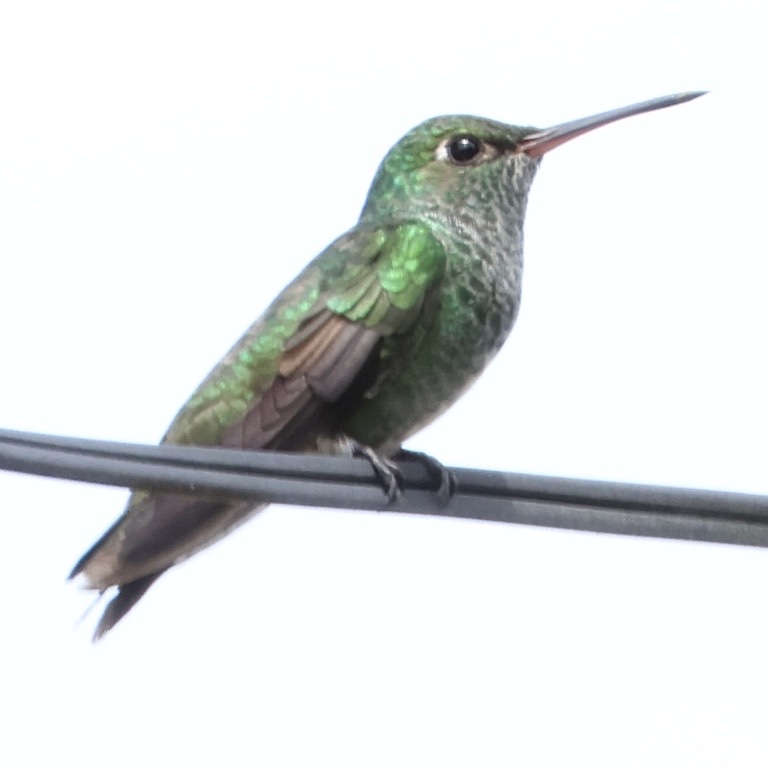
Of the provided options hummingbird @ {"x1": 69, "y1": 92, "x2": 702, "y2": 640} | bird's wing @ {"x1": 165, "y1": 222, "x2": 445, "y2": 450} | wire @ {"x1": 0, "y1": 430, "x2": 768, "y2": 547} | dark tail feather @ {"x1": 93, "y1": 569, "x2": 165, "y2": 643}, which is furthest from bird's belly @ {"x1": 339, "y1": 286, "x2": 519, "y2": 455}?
wire @ {"x1": 0, "y1": 430, "x2": 768, "y2": 547}

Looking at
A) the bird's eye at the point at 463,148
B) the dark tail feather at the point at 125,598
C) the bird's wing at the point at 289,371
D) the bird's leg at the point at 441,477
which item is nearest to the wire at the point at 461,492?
the bird's leg at the point at 441,477

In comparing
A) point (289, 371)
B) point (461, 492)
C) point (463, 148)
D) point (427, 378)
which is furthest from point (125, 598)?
point (463, 148)

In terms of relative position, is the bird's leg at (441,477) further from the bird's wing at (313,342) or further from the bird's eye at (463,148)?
the bird's eye at (463,148)

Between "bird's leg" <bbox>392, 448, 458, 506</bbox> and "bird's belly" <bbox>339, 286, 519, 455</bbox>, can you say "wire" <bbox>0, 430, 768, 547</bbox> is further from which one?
"bird's belly" <bbox>339, 286, 519, 455</bbox>

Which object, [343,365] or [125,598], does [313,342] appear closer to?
[343,365]

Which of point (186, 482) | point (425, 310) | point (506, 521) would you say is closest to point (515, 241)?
point (425, 310)
